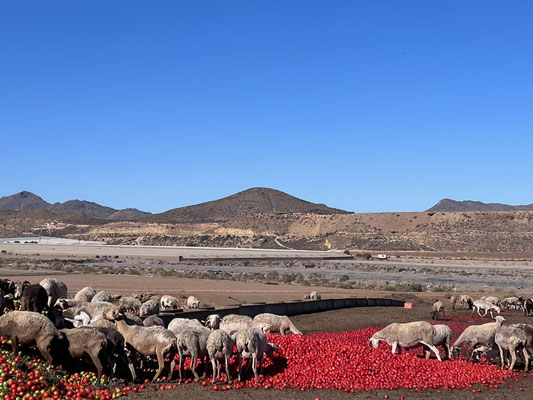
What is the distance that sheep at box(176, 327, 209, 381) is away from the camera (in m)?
14.3

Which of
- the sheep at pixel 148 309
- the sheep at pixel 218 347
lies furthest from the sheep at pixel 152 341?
the sheep at pixel 148 309

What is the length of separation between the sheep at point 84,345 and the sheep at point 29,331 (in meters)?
0.28

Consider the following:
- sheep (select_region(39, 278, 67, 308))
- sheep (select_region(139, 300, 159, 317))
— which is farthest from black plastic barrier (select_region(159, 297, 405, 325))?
sheep (select_region(39, 278, 67, 308))

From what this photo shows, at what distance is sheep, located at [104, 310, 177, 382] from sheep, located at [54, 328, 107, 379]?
3.38 feet

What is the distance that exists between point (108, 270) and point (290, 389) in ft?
161

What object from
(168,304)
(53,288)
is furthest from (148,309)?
(168,304)

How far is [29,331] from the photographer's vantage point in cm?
1348

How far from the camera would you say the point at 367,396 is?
14211 millimetres

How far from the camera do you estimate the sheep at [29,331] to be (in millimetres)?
13453

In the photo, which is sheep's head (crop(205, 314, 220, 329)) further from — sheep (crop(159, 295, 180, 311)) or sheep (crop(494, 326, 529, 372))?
sheep (crop(159, 295, 180, 311))

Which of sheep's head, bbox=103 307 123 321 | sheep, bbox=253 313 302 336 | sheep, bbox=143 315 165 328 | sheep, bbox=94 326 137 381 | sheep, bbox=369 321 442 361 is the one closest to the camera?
sheep, bbox=94 326 137 381

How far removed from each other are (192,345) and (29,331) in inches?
140

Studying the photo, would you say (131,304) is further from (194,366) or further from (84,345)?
(84,345)

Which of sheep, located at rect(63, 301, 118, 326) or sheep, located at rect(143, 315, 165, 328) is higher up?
sheep, located at rect(63, 301, 118, 326)
